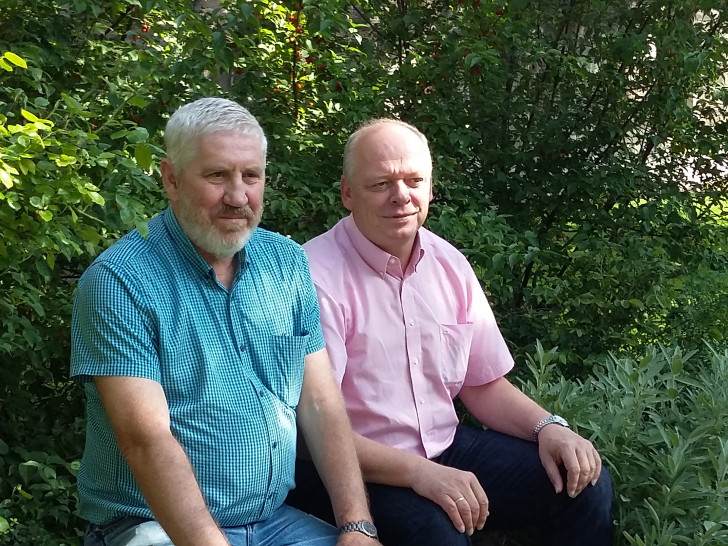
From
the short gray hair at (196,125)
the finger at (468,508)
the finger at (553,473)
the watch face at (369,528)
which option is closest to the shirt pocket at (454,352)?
the finger at (553,473)

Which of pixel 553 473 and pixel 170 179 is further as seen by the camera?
pixel 553 473

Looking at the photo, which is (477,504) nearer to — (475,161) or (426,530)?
(426,530)

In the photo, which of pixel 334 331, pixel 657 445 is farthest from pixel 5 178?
pixel 657 445

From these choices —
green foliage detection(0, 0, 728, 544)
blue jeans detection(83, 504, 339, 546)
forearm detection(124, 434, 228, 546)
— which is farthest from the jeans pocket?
green foliage detection(0, 0, 728, 544)

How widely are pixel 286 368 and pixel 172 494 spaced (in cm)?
50

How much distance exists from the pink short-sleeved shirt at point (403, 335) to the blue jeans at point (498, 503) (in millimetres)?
146

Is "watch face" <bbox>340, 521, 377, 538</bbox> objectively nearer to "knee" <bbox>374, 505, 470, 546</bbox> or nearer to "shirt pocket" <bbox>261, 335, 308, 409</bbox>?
"knee" <bbox>374, 505, 470, 546</bbox>

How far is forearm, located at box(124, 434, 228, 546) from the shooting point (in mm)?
1941

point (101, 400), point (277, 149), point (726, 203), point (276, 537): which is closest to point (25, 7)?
point (277, 149)

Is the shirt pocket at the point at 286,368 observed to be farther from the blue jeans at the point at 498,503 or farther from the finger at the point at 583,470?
the finger at the point at 583,470

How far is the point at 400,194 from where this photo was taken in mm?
2672

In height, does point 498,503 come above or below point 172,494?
below

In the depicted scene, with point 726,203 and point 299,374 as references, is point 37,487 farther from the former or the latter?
point 726,203

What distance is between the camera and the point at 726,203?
15.4 ft
